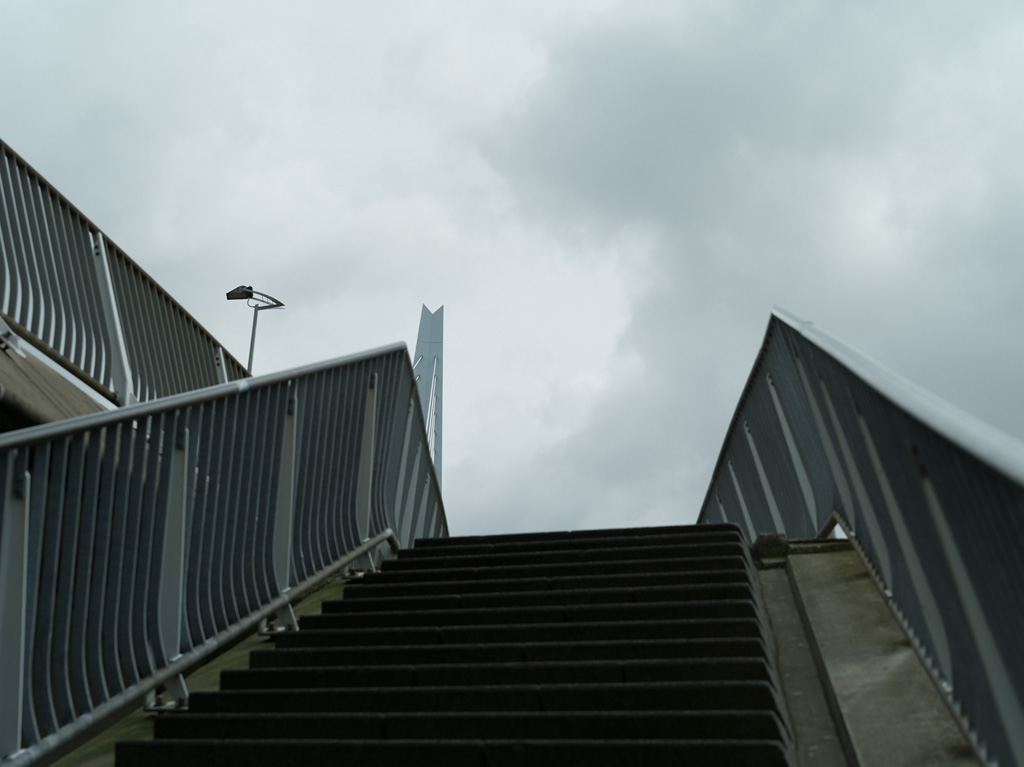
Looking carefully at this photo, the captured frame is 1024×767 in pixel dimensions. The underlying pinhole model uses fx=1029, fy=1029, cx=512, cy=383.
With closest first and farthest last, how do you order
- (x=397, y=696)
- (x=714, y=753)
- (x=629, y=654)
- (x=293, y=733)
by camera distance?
(x=714, y=753) → (x=293, y=733) → (x=397, y=696) → (x=629, y=654)

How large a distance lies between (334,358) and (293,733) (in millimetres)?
2667

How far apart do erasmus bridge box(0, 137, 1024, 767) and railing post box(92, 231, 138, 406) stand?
0.76 m

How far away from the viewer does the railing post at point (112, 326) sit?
7645mm

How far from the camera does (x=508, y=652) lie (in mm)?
4191

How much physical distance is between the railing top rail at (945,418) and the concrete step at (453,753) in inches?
42.7

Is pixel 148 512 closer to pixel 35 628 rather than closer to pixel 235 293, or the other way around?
→ pixel 35 628

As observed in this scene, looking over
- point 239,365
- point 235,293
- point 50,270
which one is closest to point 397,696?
point 50,270

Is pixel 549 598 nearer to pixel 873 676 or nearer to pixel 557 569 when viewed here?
pixel 557 569

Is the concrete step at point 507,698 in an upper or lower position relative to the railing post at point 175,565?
lower

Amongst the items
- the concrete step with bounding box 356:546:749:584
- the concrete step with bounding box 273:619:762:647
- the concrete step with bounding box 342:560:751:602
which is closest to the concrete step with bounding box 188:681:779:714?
the concrete step with bounding box 273:619:762:647

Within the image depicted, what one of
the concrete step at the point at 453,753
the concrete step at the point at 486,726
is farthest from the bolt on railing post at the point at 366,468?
the concrete step at the point at 453,753

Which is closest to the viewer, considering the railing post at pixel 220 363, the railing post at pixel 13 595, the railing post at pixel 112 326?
the railing post at pixel 13 595

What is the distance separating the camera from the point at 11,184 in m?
6.61

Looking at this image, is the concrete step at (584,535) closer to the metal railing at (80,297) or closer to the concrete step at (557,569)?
the concrete step at (557,569)
